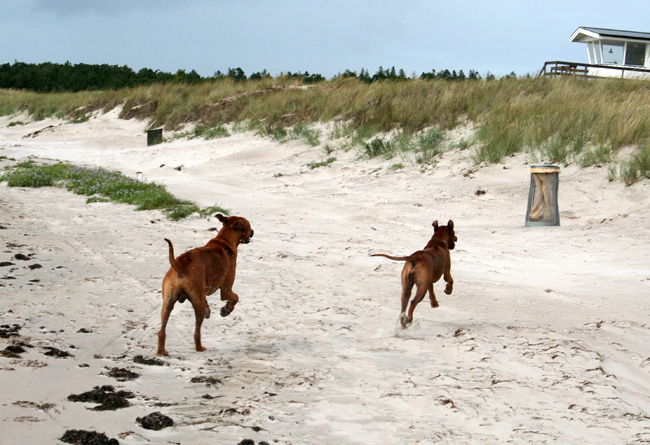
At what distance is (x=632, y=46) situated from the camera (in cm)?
3444

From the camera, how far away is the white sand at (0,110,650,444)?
3.46m

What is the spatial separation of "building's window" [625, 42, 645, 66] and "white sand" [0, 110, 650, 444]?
2652 cm

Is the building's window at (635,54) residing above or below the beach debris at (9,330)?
above

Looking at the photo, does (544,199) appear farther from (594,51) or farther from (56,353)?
(594,51)

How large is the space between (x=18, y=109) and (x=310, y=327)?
34306 millimetres

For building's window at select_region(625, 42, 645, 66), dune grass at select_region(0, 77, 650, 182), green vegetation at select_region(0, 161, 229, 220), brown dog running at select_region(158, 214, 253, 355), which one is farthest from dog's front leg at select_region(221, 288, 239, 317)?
building's window at select_region(625, 42, 645, 66)

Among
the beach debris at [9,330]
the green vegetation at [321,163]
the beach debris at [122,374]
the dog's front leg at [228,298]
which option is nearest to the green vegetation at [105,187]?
the green vegetation at [321,163]

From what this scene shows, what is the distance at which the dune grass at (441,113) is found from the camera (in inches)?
486

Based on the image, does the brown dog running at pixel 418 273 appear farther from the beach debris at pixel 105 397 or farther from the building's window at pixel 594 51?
the building's window at pixel 594 51

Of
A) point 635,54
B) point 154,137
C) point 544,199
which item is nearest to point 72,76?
point 154,137

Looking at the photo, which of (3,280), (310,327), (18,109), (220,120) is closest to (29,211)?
(3,280)

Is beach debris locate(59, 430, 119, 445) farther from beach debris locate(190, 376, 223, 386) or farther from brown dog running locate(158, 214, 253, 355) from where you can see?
brown dog running locate(158, 214, 253, 355)

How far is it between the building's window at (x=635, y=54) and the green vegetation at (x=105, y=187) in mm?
29667

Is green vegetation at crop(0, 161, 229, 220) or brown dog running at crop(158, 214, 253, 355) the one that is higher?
green vegetation at crop(0, 161, 229, 220)
